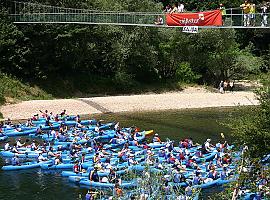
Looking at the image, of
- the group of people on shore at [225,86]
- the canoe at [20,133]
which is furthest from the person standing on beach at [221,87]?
the canoe at [20,133]

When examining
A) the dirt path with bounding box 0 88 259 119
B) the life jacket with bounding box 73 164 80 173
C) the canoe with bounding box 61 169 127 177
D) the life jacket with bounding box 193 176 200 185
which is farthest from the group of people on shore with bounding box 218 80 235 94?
the life jacket with bounding box 193 176 200 185

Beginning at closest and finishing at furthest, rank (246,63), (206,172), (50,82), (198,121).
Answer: (206,172) < (198,121) < (50,82) < (246,63)

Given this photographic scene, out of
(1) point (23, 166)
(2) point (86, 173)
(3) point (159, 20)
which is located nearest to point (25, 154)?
(1) point (23, 166)

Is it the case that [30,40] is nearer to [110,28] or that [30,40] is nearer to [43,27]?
[43,27]

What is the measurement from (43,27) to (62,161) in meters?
20.5

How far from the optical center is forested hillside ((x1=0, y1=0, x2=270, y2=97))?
45031 millimetres

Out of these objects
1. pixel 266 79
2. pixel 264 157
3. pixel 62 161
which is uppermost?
pixel 266 79

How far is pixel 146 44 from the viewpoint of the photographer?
1939 inches

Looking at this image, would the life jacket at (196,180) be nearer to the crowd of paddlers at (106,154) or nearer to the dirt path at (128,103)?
the crowd of paddlers at (106,154)

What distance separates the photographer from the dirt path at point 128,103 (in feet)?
132

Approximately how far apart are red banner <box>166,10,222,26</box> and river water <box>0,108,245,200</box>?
610 centimetres

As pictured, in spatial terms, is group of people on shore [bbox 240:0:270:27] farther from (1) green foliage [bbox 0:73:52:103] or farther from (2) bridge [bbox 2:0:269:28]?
(1) green foliage [bbox 0:73:52:103]

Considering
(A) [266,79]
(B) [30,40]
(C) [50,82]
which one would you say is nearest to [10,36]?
(B) [30,40]

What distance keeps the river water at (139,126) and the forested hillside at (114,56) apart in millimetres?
7865
